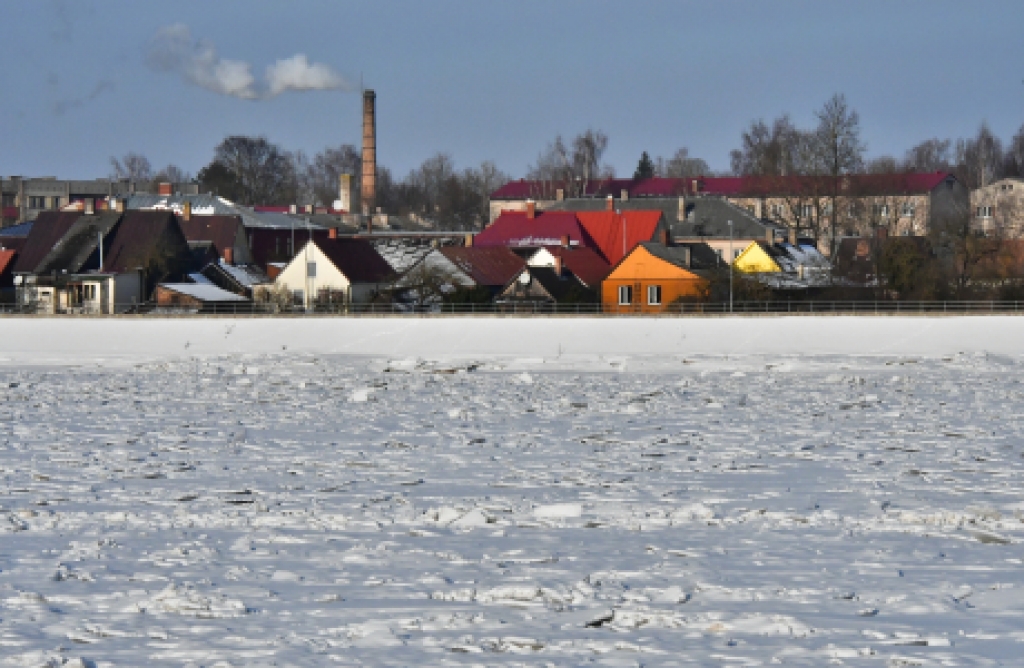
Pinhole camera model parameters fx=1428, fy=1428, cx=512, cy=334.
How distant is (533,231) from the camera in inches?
2825

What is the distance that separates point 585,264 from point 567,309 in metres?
11.8

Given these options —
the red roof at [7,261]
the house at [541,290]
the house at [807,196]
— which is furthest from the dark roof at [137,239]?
the house at [807,196]

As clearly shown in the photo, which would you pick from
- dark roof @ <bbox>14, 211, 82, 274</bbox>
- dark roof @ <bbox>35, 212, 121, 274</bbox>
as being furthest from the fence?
dark roof @ <bbox>14, 211, 82, 274</bbox>

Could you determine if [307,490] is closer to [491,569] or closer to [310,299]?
[491,569]

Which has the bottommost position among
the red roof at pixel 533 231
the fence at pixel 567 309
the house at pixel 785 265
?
the fence at pixel 567 309

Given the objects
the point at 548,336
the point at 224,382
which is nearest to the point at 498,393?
the point at 224,382

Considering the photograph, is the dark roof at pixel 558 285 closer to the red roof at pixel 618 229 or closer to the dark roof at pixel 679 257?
the dark roof at pixel 679 257

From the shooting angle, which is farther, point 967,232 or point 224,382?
point 967,232

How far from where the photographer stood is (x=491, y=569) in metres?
8.84

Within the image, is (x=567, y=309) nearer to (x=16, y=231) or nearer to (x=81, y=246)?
(x=81, y=246)

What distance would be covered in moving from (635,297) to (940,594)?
158 feet

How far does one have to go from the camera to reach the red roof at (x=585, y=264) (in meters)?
61.1

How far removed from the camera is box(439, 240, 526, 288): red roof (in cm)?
5890

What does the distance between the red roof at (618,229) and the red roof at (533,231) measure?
0.79 metres
